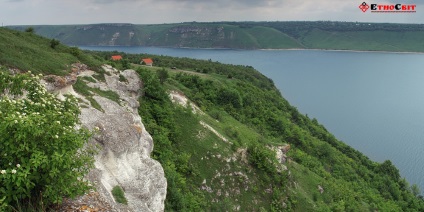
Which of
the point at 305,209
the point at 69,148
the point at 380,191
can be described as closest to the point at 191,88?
the point at 305,209

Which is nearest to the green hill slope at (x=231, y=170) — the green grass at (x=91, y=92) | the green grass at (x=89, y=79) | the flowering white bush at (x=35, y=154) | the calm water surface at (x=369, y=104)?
the green grass at (x=91, y=92)

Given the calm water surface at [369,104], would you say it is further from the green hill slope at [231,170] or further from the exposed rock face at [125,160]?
the exposed rock face at [125,160]

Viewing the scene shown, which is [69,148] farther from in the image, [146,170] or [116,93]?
[116,93]

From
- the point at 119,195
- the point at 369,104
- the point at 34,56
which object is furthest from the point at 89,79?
the point at 369,104

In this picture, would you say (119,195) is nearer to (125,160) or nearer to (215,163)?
(125,160)

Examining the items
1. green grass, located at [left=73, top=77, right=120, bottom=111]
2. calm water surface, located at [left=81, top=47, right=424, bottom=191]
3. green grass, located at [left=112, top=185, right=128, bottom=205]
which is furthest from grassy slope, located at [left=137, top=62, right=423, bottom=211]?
calm water surface, located at [left=81, top=47, right=424, bottom=191]
